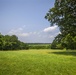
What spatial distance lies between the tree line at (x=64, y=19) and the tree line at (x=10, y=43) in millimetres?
42121

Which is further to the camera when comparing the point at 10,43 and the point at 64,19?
the point at 10,43

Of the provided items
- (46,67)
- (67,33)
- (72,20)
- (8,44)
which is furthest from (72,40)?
(8,44)

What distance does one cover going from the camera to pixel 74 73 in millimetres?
16266

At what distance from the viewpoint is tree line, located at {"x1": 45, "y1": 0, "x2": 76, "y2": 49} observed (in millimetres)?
34719

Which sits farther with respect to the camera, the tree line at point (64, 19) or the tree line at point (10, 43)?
the tree line at point (10, 43)

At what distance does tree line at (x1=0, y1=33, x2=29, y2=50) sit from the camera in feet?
248

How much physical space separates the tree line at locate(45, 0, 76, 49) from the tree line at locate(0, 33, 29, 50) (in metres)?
42.1

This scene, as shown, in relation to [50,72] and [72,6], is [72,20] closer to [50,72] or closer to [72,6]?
[72,6]

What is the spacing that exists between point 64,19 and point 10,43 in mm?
48227

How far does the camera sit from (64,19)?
3525 cm

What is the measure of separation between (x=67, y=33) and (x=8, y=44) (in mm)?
46393

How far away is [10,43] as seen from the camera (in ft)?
261

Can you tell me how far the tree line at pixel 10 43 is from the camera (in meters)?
75.5

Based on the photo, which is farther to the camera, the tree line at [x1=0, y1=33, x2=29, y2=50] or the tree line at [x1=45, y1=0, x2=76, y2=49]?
the tree line at [x1=0, y1=33, x2=29, y2=50]
